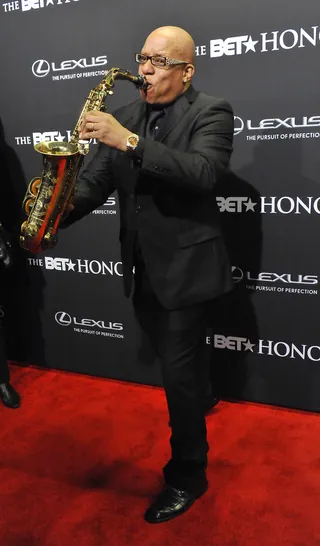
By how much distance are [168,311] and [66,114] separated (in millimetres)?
1696

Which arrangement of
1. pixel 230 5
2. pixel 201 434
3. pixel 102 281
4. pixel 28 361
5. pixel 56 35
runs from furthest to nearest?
pixel 28 361, pixel 102 281, pixel 56 35, pixel 230 5, pixel 201 434

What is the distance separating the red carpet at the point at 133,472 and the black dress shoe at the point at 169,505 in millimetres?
32

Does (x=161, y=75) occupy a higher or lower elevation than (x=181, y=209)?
higher

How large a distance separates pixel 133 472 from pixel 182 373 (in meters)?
0.81

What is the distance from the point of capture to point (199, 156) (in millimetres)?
1789

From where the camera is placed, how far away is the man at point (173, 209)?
1.79 metres

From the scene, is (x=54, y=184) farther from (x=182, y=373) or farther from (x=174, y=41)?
(x=182, y=373)

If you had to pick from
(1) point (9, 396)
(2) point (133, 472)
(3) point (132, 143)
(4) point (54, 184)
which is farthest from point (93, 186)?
(1) point (9, 396)

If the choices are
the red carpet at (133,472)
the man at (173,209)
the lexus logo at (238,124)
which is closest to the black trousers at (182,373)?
the man at (173,209)

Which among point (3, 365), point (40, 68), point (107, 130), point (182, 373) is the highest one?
point (40, 68)

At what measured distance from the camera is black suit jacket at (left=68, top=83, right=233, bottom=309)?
1.89m

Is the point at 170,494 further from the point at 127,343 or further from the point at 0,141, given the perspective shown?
the point at 0,141

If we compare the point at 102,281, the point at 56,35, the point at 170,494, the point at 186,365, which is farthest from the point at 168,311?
the point at 56,35

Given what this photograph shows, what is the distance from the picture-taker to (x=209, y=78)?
8.82 ft
